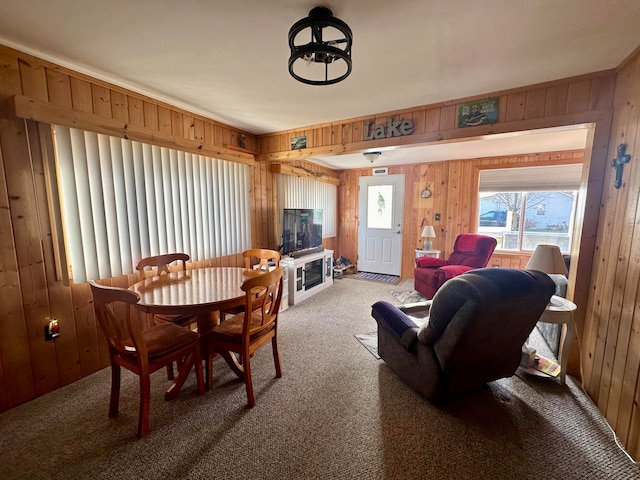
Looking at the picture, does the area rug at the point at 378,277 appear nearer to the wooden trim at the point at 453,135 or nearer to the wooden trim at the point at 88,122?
the wooden trim at the point at 453,135

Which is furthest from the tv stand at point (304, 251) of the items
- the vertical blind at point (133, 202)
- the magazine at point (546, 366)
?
the magazine at point (546, 366)

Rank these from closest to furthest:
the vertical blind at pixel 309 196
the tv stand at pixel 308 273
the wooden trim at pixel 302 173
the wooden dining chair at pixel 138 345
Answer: the wooden dining chair at pixel 138 345 < the tv stand at pixel 308 273 < the wooden trim at pixel 302 173 < the vertical blind at pixel 309 196

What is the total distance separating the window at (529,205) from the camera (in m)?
4.35

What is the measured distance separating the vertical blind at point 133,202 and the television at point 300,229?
826 millimetres

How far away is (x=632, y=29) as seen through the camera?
4.93 feet

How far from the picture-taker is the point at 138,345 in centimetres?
154

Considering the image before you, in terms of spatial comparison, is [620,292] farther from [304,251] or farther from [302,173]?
[302,173]

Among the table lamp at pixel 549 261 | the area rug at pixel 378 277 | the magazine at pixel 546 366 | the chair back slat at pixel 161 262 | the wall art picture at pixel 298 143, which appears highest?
the wall art picture at pixel 298 143

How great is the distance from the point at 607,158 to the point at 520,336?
1.49 meters

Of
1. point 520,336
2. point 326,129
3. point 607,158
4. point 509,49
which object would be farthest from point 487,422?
point 326,129

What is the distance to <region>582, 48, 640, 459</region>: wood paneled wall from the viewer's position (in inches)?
59.6

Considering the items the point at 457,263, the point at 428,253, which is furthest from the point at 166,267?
the point at 428,253

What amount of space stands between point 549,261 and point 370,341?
5.54 feet

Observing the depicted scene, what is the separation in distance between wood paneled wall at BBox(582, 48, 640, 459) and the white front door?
3.57 meters
